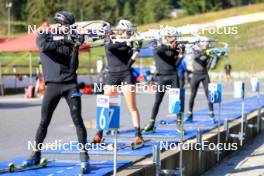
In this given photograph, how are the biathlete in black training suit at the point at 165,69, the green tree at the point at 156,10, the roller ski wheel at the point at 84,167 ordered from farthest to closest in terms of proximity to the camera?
the green tree at the point at 156,10, the biathlete in black training suit at the point at 165,69, the roller ski wheel at the point at 84,167

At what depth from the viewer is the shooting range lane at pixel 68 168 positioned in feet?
25.5

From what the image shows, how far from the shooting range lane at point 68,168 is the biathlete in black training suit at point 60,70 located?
24cm

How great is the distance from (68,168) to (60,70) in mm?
1282

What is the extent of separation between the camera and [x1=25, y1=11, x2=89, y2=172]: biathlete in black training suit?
794 cm

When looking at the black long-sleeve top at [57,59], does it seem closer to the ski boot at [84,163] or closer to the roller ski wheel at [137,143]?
the ski boot at [84,163]

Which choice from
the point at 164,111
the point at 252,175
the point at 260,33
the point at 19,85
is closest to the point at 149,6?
the point at 260,33

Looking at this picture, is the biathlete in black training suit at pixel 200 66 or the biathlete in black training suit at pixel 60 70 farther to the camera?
the biathlete in black training suit at pixel 200 66

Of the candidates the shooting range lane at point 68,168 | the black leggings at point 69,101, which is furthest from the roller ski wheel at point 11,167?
the black leggings at point 69,101

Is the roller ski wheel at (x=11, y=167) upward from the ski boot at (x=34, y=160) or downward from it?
downward

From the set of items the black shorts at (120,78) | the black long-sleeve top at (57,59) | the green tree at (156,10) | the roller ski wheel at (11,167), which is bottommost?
the roller ski wheel at (11,167)

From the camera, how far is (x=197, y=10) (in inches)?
5064

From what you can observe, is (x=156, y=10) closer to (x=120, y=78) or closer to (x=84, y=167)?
(x=120, y=78)

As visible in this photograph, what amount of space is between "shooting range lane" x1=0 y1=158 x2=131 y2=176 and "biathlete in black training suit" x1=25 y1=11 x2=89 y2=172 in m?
0.24

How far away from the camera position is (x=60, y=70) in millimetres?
8008
